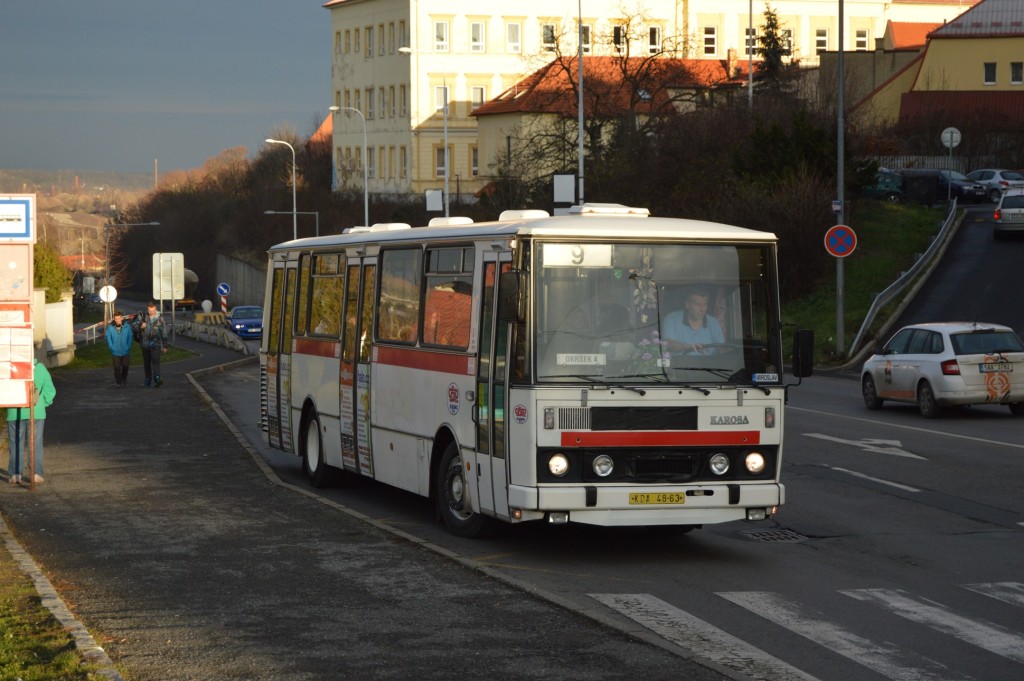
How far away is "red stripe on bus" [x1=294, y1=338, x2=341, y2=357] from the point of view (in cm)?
→ 1705

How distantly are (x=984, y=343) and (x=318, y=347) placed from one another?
1262cm

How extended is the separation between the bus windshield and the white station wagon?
13648 millimetres

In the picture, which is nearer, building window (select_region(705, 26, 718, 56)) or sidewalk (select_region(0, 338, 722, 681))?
sidewalk (select_region(0, 338, 722, 681))

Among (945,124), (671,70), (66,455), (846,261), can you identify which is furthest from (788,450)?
(945,124)

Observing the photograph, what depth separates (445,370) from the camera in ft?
45.1

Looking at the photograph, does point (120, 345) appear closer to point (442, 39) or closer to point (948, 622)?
point (948, 622)

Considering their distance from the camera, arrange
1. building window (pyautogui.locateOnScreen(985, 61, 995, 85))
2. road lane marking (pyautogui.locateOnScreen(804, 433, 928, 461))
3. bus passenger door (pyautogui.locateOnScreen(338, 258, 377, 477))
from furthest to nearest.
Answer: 1. building window (pyautogui.locateOnScreen(985, 61, 995, 85))
2. road lane marking (pyautogui.locateOnScreen(804, 433, 928, 461))
3. bus passenger door (pyautogui.locateOnScreen(338, 258, 377, 477))

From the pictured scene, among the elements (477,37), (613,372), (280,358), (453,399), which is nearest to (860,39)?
(477,37)

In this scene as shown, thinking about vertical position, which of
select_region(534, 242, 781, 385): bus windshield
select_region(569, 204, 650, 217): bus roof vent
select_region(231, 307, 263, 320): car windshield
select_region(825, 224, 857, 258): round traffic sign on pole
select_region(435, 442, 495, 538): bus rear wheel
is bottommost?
select_region(435, 442, 495, 538): bus rear wheel

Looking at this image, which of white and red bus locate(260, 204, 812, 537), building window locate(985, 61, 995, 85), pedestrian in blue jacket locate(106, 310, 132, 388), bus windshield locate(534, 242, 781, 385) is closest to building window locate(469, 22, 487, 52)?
building window locate(985, 61, 995, 85)

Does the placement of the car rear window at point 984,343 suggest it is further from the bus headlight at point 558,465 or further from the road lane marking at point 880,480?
the bus headlight at point 558,465

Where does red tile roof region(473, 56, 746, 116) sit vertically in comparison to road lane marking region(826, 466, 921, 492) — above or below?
above

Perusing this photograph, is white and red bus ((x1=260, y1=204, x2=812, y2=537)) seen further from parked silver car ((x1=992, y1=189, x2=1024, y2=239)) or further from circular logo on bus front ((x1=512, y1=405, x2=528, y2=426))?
parked silver car ((x1=992, y1=189, x2=1024, y2=239))

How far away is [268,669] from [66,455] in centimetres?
1343
